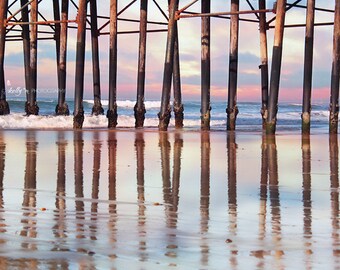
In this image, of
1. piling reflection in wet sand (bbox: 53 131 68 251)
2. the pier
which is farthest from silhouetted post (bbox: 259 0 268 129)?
piling reflection in wet sand (bbox: 53 131 68 251)

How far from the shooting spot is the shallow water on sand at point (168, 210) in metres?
3.22

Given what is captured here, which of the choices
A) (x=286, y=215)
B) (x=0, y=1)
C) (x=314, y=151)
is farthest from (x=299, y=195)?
(x=0, y=1)

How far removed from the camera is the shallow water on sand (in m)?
3.22

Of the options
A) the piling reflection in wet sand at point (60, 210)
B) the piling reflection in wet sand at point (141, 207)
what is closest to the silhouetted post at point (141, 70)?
the piling reflection in wet sand at point (141, 207)

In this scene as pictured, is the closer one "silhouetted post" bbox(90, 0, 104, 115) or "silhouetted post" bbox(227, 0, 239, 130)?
"silhouetted post" bbox(227, 0, 239, 130)

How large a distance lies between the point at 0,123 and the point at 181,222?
14.7 m

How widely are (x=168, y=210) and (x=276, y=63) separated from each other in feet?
29.1

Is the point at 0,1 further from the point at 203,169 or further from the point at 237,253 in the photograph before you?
the point at 237,253

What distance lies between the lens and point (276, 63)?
43.2 feet

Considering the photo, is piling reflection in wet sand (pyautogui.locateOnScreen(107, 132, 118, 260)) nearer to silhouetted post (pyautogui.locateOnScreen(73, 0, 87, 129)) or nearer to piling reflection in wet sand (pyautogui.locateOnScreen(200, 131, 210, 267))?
piling reflection in wet sand (pyautogui.locateOnScreen(200, 131, 210, 267))

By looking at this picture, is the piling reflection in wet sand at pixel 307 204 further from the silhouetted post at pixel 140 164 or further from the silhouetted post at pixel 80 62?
the silhouetted post at pixel 80 62

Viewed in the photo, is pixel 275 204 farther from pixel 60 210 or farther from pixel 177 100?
pixel 177 100

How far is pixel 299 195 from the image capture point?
5430 millimetres

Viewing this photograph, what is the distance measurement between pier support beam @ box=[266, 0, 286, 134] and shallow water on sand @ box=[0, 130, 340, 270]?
4.32 m
